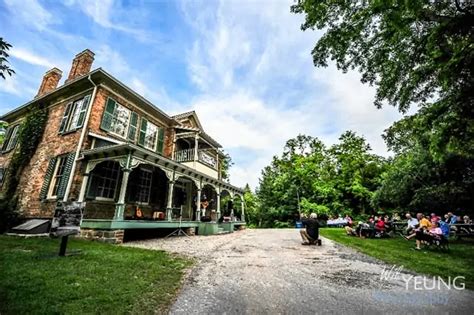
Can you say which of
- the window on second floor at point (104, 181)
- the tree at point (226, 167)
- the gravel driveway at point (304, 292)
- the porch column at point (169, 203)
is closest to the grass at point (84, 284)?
the gravel driveway at point (304, 292)

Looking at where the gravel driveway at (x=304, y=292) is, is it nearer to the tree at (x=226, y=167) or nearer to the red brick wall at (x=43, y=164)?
the red brick wall at (x=43, y=164)

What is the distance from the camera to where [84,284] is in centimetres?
323

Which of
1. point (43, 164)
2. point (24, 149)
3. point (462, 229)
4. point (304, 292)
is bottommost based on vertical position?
point (304, 292)

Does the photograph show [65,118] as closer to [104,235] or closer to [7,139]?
[7,139]

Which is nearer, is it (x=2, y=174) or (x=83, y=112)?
(x=83, y=112)

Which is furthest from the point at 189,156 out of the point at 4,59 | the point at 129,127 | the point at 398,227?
the point at 398,227

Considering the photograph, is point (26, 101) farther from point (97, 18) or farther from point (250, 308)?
point (250, 308)

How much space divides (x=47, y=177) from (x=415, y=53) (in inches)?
592

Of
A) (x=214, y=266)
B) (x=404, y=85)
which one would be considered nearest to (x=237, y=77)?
(x=404, y=85)

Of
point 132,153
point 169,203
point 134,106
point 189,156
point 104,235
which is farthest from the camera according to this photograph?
point 189,156

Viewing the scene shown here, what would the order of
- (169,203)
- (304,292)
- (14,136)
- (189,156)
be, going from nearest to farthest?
(304,292)
(169,203)
(14,136)
(189,156)

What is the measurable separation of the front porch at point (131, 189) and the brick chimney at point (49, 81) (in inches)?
298

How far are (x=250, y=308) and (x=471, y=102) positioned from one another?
6835 millimetres

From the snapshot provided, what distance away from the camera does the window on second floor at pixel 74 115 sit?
409 inches
